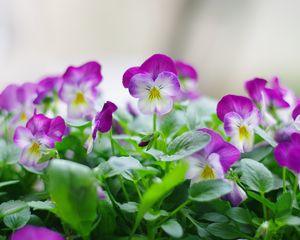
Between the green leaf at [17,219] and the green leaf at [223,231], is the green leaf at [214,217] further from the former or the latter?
the green leaf at [17,219]

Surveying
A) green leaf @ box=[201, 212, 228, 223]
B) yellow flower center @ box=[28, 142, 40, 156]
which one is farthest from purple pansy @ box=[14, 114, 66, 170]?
green leaf @ box=[201, 212, 228, 223]

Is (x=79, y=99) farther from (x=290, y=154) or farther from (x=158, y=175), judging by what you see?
(x=290, y=154)

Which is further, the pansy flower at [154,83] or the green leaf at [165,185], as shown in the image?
the pansy flower at [154,83]

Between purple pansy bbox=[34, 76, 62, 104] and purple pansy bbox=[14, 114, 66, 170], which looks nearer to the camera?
Answer: purple pansy bbox=[14, 114, 66, 170]

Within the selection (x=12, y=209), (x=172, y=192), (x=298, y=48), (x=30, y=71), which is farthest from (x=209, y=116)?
(x=298, y=48)

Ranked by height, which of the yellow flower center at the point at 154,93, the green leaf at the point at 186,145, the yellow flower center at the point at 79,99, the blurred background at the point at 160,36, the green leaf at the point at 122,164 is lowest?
the blurred background at the point at 160,36

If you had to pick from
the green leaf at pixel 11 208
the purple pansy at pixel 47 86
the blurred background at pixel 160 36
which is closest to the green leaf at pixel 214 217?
the green leaf at pixel 11 208

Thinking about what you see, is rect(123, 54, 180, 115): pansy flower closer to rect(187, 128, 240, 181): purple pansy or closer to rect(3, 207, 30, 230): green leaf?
rect(187, 128, 240, 181): purple pansy
